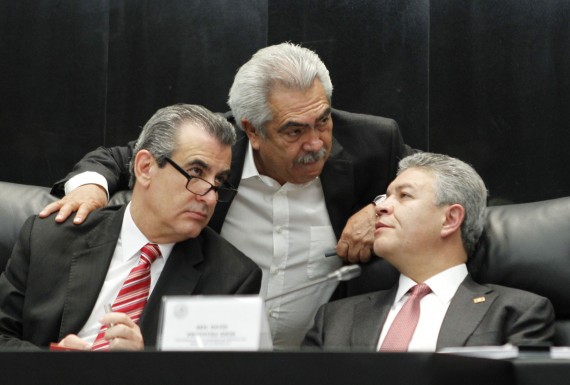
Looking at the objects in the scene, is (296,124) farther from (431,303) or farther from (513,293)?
(513,293)

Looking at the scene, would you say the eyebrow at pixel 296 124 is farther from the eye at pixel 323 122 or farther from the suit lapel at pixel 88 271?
the suit lapel at pixel 88 271

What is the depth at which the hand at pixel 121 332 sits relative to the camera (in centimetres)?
202

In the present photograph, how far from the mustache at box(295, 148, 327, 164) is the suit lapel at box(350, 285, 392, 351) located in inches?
15.9

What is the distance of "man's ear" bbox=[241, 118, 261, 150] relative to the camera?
9.05ft

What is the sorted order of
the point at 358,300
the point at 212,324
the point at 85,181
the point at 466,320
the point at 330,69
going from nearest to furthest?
1. the point at 212,324
2. the point at 466,320
3. the point at 358,300
4. the point at 85,181
5. the point at 330,69

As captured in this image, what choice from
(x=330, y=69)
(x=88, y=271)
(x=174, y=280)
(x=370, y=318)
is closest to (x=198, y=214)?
(x=174, y=280)

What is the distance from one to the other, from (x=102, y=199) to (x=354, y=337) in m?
0.80

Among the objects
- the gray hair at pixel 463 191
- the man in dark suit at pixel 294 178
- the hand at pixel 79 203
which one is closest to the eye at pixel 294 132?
the man in dark suit at pixel 294 178

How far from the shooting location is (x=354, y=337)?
2549mm

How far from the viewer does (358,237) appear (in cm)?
270

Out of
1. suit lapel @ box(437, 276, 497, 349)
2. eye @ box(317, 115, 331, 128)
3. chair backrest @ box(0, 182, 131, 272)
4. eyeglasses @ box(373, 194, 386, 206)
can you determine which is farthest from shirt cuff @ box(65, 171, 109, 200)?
suit lapel @ box(437, 276, 497, 349)

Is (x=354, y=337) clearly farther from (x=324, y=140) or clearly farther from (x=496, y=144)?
(x=496, y=144)

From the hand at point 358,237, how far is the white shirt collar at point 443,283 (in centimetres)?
14

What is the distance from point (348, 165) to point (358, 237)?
24cm
